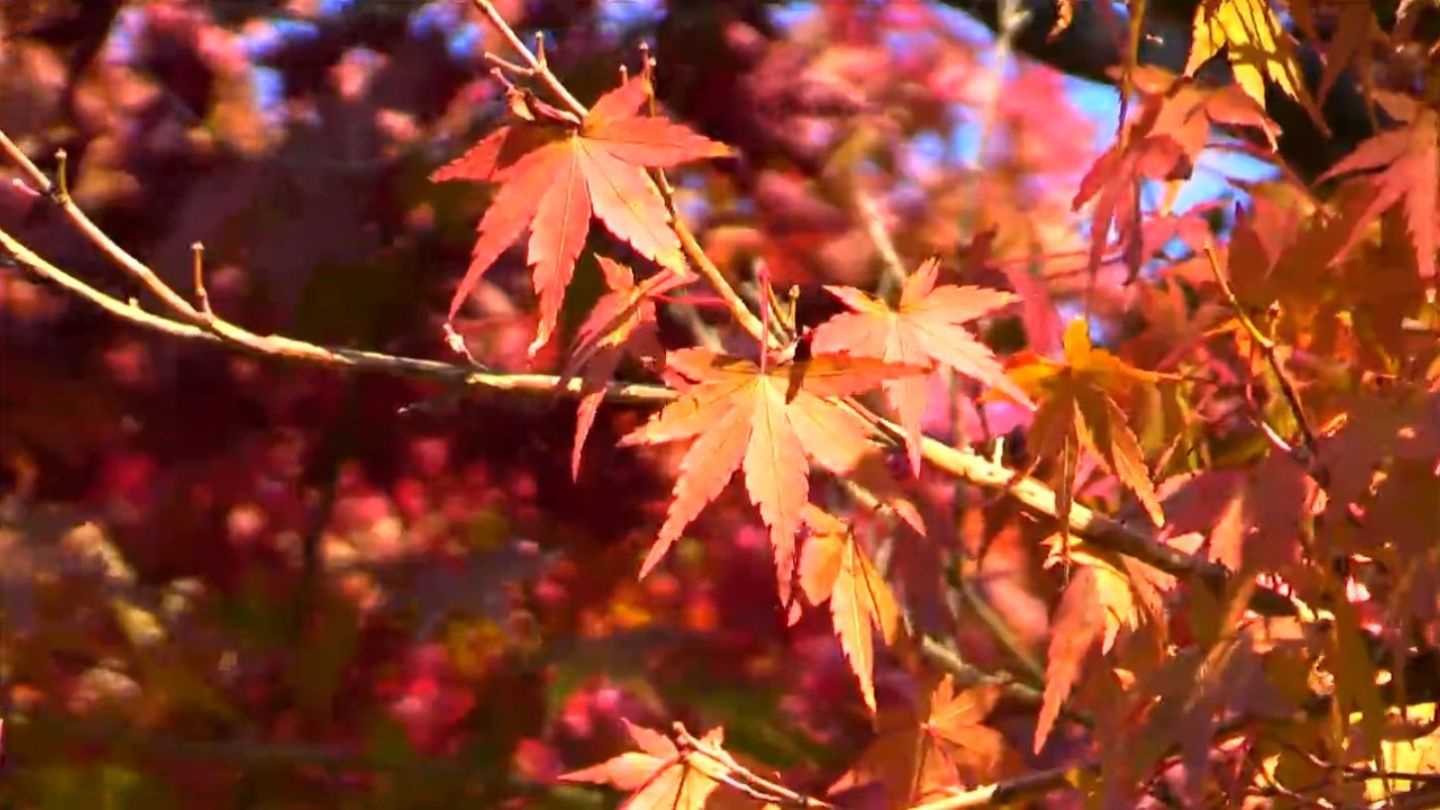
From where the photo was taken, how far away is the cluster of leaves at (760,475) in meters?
0.75

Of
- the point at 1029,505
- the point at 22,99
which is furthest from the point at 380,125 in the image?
the point at 1029,505

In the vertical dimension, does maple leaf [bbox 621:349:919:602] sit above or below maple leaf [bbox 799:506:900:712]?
above

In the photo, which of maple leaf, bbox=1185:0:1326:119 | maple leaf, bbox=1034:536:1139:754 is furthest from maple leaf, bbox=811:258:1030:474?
maple leaf, bbox=1185:0:1326:119

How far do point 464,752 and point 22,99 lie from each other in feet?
2.01

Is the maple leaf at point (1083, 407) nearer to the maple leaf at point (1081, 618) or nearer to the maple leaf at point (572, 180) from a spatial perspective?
the maple leaf at point (1081, 618)

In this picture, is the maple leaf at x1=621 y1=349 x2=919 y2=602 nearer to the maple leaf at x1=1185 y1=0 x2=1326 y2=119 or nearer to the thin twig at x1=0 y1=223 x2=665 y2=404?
the thin twig at x1=0 y1=223 x2=665 y2=404

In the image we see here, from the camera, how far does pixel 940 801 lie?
0.85m

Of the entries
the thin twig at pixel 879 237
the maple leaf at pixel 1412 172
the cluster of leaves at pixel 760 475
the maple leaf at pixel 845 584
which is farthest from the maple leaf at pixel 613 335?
the thin twig at pixel 879 237

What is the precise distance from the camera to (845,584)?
84 centimetres

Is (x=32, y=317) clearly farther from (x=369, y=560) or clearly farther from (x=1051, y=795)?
(x=1051, y=795)

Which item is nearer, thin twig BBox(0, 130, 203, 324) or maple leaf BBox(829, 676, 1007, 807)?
thin twig BBox(0, 130, 203, 324)

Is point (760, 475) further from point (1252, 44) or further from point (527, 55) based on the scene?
point (1252, 44)

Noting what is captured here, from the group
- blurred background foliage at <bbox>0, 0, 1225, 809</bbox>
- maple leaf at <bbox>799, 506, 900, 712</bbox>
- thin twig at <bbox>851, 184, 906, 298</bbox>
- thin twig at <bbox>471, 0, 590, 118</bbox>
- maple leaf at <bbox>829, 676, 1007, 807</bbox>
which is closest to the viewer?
thin twig at <bbox>471, 0, 590, 118</bbox>

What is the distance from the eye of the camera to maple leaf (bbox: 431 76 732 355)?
74cm
